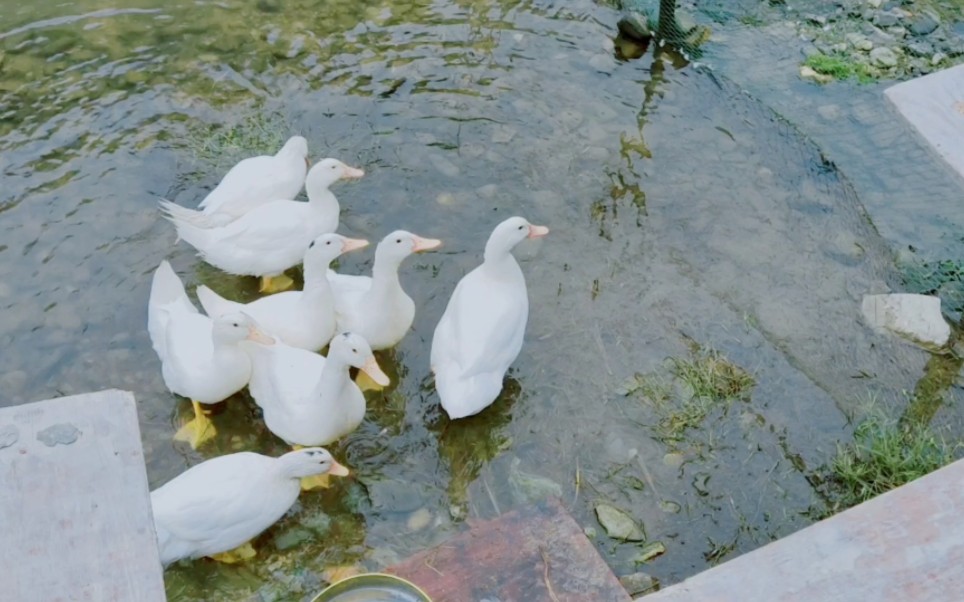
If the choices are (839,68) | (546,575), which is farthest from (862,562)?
(839,68)

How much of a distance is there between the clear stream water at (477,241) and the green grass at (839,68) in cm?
19

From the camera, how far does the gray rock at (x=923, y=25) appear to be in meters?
5.85

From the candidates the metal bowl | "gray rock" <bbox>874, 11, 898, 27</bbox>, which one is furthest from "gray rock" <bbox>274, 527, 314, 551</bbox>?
"gray rock" <bbox>874, 11, 898, 27</bbox>

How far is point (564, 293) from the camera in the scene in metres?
4.43

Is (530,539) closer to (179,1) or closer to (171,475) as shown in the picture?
(171,475)

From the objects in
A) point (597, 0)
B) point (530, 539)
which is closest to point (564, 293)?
point (530, 539)

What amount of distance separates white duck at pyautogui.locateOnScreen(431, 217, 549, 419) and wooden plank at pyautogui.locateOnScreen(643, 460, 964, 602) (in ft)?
4.60

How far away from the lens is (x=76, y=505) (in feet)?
7.11

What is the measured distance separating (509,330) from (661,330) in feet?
2.51

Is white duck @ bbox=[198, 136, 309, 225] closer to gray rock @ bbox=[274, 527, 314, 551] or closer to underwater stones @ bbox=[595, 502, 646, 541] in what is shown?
→ gray rock @ bbox=[274, 527, 314, 551]

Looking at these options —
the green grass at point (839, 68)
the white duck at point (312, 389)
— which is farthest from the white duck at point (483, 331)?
the green grass at point (839, 68)

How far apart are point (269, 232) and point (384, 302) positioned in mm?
653

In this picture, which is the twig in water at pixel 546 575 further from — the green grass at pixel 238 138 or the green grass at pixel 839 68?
the green grass at pixel 839 68

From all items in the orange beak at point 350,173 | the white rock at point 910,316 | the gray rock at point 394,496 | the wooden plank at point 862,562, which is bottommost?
the gray rock at point 394,496
